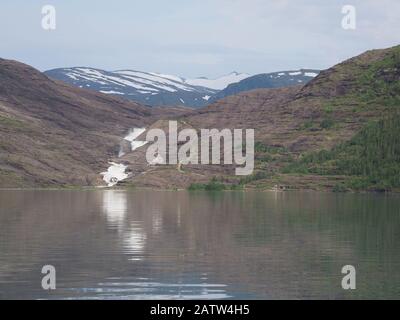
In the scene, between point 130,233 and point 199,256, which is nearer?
point 199,256

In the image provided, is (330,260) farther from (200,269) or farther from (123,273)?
(123,273)

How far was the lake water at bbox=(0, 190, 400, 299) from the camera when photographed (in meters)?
58.5

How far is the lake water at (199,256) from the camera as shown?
58469 mm

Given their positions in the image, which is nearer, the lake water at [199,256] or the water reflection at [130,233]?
the lake water at [199,256]

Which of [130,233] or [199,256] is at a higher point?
[199,256]

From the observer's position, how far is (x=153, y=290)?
2282 inches

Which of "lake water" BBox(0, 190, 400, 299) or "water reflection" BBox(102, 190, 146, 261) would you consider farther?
"water reflection" BBox(102, 190, 146, 261)

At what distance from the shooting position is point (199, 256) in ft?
259

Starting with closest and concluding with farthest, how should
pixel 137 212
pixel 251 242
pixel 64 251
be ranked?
pixel 64 251 → pixel 251 242 → pixel 137 212
